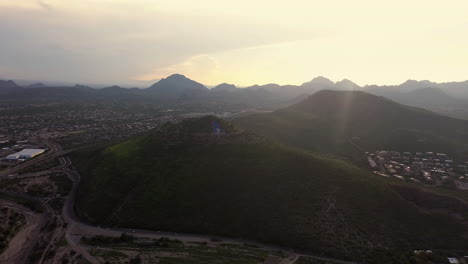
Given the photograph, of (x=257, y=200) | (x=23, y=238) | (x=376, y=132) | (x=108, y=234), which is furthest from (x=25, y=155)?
(x=376, y=132)

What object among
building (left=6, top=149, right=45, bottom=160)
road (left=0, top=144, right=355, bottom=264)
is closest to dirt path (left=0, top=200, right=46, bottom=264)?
road (left=0, top=144, right=355, bottom=264)

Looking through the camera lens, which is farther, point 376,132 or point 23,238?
point 376,132

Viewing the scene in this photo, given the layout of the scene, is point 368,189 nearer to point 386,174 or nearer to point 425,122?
point 386,174

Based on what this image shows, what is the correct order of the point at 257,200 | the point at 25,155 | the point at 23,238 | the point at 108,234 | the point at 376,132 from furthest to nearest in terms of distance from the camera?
the point at 376,132 → the point at 25,155 → the point at 257,200 → the point at 108,234 → the point at 23,238

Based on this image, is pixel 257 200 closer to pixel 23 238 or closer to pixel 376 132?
pixel 23 238

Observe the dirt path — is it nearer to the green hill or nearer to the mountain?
the green hill

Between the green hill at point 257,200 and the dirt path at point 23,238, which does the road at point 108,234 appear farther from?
the dirt path at point 23,238

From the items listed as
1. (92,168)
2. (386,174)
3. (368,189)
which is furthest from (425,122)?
(92,168)

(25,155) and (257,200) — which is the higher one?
(257,200)

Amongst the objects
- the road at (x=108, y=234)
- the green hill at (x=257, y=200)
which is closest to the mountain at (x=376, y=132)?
the green hill at (x=257, y=200)
